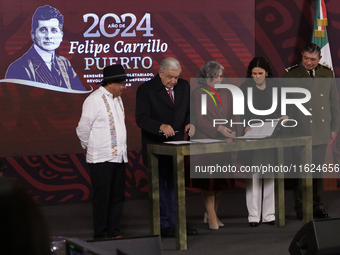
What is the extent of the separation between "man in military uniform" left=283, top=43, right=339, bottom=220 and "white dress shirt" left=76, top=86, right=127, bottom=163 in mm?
1788

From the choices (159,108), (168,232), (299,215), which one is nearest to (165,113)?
(159,108)

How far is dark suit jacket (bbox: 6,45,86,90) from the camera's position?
18.1 feet

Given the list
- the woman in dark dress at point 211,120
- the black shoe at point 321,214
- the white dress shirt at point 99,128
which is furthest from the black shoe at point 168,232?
the black shoe at point 321,214

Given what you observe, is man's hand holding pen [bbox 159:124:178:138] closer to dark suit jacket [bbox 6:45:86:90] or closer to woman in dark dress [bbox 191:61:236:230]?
woman in dark dress [bbox 191:61:236:230]

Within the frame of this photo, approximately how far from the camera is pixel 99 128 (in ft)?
12.5

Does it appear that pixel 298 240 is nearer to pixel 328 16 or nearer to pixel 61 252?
pixel 61 252

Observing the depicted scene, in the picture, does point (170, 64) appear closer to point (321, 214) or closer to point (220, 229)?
point (220, 229)

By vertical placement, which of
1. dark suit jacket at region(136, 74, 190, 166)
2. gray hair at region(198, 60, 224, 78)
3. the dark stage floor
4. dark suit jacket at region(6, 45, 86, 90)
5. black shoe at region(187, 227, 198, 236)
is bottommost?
the dark stage floor

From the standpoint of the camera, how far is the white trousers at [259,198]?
14.5 ft

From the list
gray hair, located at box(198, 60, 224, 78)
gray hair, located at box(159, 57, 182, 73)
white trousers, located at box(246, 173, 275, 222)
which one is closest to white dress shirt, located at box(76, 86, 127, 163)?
gray hair, located at box(159, 57, 182, 73)

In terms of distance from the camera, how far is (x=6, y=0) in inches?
217

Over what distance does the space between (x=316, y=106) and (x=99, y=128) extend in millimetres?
2176

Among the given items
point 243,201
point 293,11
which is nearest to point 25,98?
point 243,201

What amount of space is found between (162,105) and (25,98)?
2191 mm
